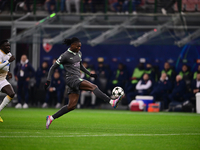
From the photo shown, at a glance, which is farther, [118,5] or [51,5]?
[51,5]

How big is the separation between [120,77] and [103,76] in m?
0.90

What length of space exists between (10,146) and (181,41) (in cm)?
1464

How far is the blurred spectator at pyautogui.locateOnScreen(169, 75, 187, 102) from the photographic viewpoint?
17844 millimetres

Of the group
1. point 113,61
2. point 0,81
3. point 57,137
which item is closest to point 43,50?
point 113,61

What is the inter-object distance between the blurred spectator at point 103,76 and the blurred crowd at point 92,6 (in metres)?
3.53

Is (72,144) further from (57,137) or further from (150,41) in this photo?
(150,41)

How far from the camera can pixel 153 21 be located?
2031 cm

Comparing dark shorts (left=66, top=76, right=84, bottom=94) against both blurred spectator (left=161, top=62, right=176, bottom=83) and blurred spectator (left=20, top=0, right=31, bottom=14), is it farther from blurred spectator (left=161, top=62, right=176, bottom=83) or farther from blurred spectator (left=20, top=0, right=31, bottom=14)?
blurred spectator (left=20, top=0, right=31, bottom=14)

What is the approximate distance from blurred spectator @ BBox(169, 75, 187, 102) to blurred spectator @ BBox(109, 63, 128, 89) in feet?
9.34

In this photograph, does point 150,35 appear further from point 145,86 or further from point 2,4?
point 2,4

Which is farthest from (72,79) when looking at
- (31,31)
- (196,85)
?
(31,31)

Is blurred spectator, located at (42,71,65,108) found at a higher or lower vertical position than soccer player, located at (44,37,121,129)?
lower

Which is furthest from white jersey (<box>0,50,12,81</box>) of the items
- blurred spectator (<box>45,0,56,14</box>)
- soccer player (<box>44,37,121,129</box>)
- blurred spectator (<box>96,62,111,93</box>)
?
blurred spectator (<box>45,0,56,14</box>)

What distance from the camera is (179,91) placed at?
17828mm
